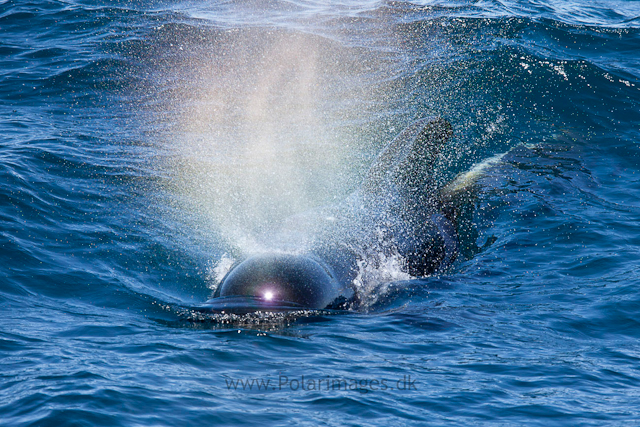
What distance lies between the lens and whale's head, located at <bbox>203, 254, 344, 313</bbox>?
23.3ft

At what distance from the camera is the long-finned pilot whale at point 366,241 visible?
740 cm

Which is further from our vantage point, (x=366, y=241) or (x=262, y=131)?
(x=262, y=131)

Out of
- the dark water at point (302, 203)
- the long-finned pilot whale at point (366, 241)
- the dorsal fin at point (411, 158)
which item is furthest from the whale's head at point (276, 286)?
the dorsal fin at point (411, 158)

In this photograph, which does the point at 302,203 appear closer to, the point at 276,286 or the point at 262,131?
the point at 262,131

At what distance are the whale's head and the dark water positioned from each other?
21 cm

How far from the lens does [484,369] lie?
21.3 feet

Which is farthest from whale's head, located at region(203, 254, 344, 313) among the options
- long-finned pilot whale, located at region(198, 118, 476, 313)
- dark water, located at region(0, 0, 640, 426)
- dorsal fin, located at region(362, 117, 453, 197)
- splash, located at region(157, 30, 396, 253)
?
dorsal fin, located at region(362, 117, 453, 197)

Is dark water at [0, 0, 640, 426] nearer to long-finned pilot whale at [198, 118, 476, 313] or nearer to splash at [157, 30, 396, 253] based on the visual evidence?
splash at [157, 30, 396, 253]

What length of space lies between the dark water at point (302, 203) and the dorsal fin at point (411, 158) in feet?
4.54

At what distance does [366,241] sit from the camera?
30.5 feet

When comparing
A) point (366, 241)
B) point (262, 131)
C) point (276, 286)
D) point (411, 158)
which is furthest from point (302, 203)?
point (276, 286)

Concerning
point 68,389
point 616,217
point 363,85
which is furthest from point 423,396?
point 363,85

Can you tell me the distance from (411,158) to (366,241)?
7.87 feet

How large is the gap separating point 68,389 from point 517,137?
39.1 feet
